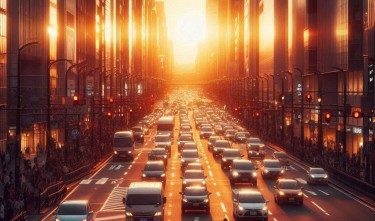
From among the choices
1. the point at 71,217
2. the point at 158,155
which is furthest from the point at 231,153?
the point at 71,217

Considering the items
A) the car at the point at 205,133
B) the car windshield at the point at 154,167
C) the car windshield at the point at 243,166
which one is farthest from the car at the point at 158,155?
the car at the point at 205,133

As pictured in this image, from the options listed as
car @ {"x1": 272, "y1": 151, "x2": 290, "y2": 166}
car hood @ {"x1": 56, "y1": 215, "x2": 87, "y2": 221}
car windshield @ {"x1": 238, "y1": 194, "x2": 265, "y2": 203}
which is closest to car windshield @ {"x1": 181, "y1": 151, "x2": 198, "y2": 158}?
car @ {"x1": 272, "y1": 151, "x2": 290, "y2": 166}

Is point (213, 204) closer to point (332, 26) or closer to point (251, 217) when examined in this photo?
point (251, 217)

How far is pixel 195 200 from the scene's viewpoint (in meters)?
37.3

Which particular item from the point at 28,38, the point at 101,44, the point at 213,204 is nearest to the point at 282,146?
the point at 28,38

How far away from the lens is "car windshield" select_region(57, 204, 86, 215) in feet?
101

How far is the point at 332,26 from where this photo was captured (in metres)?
94.9

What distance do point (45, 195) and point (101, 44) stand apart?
4423 inches

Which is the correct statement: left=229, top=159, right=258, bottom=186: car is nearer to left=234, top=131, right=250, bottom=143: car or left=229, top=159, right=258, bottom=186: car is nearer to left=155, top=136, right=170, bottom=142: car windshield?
left=155, top=136, right=170, bottom=142: car windshield

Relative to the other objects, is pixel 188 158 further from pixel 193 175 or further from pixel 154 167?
pixel 193 175

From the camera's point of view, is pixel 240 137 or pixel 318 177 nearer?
pixel 318 177

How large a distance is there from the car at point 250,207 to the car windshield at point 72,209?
7483 mm

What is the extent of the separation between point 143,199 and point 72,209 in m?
A: 3.35

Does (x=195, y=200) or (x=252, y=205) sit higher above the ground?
(x=252, y=205)
